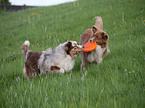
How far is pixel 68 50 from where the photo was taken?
147 inches

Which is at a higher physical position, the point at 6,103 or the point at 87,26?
the point at 87,26

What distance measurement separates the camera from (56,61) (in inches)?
143

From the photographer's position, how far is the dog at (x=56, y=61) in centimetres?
362

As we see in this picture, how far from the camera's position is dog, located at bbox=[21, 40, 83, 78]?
3.62 meters

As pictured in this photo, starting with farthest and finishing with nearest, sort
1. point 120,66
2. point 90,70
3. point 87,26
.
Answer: point 87,26 → point 90,70 → point 120,66

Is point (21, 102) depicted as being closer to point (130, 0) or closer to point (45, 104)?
point (45, 104)

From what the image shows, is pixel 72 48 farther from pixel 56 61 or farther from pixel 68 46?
pixel 56 61

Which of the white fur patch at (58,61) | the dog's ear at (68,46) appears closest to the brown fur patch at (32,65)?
the white fur patch at (58,61)

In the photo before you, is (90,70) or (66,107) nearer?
(66,107)

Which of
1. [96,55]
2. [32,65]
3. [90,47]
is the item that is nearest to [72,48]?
[90,47]

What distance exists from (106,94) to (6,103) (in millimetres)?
1849

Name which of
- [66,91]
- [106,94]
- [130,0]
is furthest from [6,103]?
[130,0]

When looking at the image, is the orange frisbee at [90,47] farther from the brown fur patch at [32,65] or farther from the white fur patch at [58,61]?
the brown fur patch at [32,65]

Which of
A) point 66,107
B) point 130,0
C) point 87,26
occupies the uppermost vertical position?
point 130,0
